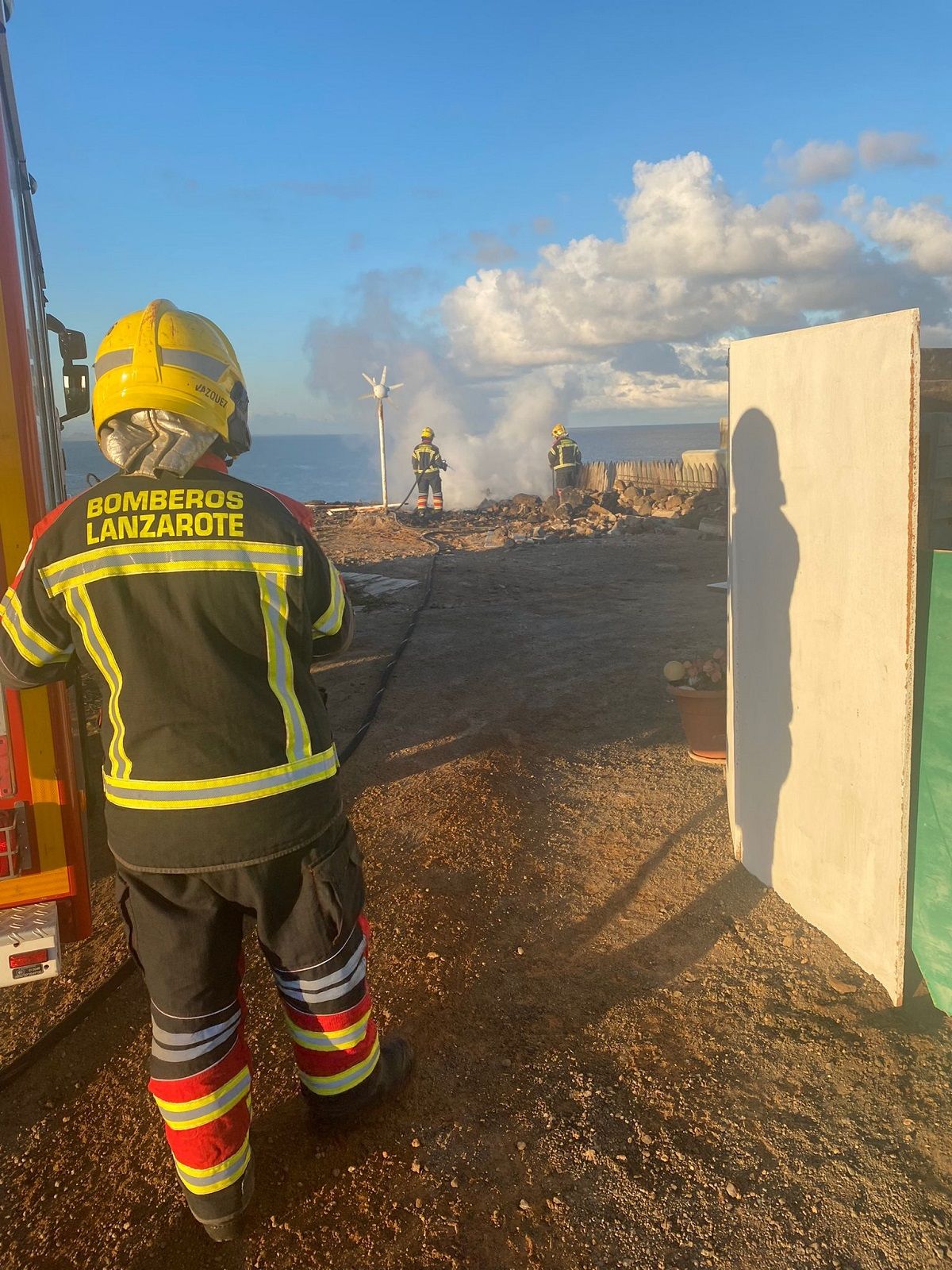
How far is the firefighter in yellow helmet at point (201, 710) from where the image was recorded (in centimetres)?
190

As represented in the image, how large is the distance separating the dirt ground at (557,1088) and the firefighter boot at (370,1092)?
0.07 metres

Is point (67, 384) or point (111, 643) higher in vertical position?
point (67, 384)

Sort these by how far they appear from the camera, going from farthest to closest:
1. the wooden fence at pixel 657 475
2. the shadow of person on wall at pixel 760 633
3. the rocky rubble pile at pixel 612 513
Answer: the wooden fence at pixel 657 475
the rocky rubble pile at pixel 612 513
the shadow of person on wall at pixel 760 633

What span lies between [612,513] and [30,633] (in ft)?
59.6

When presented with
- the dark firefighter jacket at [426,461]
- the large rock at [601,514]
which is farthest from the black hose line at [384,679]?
the dark firefighter jacket at [426,461]

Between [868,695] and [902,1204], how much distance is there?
1.46 metres

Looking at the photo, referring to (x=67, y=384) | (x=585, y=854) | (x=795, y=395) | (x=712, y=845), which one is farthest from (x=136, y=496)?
(x=67, y=384)

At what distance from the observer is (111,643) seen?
1925 millimetres

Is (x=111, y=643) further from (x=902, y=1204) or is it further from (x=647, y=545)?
(x=647, y=545)

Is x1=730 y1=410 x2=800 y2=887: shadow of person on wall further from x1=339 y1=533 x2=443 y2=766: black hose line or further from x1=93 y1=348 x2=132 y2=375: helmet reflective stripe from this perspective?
x1=339 y1=533 x2=443 y2=766: black hose line

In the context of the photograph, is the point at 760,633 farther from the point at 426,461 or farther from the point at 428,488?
the point at 426,461

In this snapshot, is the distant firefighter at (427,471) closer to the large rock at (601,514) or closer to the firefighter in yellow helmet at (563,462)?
the firefighter in yellow helmet at (563,462)

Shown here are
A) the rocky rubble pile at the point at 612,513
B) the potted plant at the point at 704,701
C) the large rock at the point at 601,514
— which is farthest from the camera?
the large rock at the point at 601,514

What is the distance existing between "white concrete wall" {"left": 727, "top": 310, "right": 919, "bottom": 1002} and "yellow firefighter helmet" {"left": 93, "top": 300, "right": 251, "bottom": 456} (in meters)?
1.98
